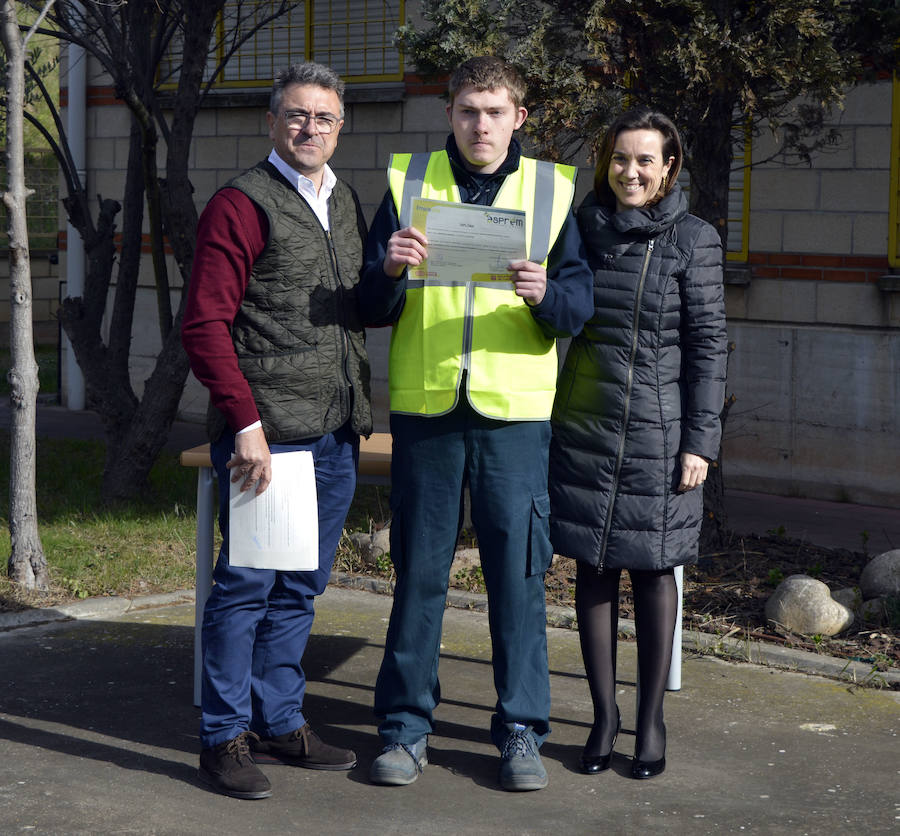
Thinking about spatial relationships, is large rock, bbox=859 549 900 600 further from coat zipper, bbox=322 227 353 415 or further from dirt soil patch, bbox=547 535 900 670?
coat zipper, bbox=322 227 353 415

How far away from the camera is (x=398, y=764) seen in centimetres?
413

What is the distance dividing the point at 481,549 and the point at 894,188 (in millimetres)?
5895

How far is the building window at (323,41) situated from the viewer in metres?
11.7

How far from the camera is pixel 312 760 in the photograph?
427 centimetres

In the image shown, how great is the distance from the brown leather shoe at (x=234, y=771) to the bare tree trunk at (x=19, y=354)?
261 cm

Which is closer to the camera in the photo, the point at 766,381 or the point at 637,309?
the point at 637,309

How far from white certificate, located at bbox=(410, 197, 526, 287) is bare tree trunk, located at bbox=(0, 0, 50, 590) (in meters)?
3.02

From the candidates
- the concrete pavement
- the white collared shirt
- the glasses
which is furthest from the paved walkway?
the glasses

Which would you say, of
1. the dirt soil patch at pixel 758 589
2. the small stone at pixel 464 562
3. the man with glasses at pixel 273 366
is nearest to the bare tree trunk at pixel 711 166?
the dirt soil patch at pixel 758 589

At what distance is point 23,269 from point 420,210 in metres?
3.08

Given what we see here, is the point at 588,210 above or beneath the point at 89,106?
beneath

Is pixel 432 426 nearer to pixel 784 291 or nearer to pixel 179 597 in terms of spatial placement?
pixel 179 597

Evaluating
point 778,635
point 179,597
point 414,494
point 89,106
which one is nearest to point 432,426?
point 414,494

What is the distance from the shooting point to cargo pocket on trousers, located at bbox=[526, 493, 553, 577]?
412 cm
